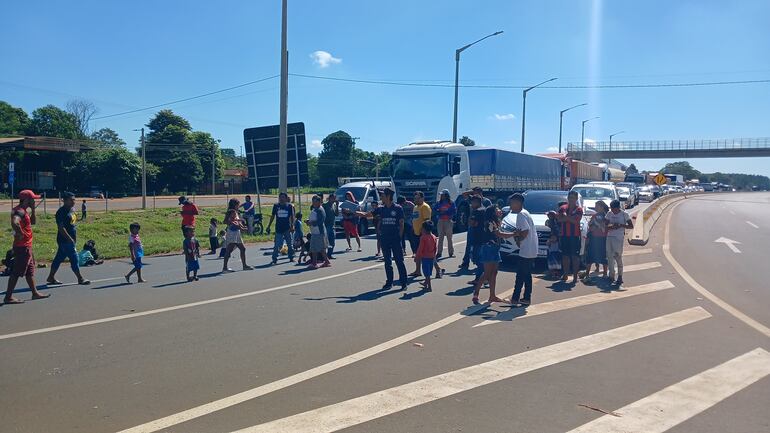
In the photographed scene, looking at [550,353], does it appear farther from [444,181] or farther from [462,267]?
[444,181]

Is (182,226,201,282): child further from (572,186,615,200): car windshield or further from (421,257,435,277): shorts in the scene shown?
(572,186,615,200): car windshield

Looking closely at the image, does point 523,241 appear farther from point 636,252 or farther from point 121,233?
point 121,233

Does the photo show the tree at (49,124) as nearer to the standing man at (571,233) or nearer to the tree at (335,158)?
the tree at (335,158)

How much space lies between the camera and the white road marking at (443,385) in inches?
190

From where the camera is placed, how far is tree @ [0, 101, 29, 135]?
234 ft

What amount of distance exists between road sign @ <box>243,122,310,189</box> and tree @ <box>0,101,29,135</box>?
6349 cm

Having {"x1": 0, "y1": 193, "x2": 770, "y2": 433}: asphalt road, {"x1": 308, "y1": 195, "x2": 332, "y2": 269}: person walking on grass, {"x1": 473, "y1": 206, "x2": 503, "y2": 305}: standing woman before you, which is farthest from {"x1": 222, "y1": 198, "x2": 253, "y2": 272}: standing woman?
{"x1": 473, "y1": 206, "x2": 503, "y2": 305}: standing woman

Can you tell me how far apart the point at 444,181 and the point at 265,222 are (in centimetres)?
1154

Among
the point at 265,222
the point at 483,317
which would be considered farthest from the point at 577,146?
the point at 483,317

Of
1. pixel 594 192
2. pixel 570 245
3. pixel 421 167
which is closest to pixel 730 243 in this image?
pixel 594 192

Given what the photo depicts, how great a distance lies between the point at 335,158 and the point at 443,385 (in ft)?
295

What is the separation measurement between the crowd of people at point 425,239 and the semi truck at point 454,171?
753 centimetres

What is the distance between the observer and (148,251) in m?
17.0

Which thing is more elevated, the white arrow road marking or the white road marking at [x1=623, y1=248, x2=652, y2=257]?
the white arrow road marking
